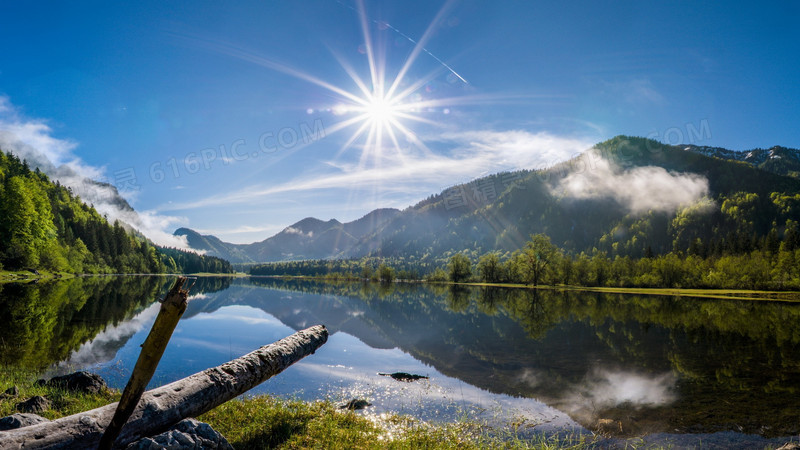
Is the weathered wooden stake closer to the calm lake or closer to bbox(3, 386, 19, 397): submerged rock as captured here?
the calm lake

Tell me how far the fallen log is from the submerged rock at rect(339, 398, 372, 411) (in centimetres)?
283

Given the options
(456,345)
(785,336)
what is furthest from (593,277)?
(456,345)

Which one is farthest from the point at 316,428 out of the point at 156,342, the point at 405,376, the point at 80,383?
the point at 80,383

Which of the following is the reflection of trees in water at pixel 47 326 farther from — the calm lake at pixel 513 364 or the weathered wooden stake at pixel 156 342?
the weathered wooden stake at pixel 156 342

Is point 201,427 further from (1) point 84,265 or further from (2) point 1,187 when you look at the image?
(1) point 84,265

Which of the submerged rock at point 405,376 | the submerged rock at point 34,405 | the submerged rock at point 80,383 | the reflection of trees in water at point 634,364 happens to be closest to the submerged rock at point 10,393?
the submerged rock at point 80,383

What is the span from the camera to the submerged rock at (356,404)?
1358cm

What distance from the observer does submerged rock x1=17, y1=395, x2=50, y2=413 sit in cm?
1053

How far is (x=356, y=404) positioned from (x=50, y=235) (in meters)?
121

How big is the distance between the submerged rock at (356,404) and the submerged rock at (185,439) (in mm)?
5768

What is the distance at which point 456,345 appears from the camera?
89.6ft

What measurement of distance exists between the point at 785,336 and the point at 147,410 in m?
44.2

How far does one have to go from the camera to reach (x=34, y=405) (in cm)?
1070

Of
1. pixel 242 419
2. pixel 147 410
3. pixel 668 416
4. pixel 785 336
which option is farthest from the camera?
pixel 785 336
